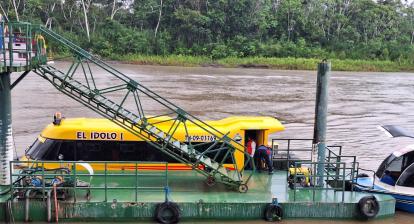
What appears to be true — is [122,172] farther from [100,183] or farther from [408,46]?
[408,46]

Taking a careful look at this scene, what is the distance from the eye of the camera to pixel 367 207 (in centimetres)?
1109

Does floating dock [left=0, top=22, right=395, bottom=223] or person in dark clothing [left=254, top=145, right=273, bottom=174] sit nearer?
floating dock [left=0, top=22, right=395, bottom=223]

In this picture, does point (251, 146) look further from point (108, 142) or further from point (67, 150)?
point (67, 150)

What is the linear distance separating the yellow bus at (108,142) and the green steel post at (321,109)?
1.19 metres

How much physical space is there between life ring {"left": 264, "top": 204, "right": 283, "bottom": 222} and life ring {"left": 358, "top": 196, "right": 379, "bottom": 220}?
1.93 metres

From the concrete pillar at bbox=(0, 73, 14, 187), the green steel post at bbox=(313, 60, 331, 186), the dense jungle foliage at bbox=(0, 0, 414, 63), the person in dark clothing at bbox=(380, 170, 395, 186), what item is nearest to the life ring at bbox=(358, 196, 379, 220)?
the green steel post at bbox=(313, 60, 331, 186)

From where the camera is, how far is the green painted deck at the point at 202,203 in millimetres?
10383

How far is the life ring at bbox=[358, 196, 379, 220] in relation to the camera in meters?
11.0

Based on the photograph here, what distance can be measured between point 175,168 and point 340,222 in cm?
433

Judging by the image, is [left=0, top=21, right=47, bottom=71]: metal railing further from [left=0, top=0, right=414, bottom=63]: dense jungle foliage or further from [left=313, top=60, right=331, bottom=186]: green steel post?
[left=0, top=0, right=414, bottom=63]: dense jungle foliage

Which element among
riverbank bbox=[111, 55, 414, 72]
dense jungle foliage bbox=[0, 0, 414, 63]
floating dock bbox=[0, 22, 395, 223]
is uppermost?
dense jungle foliage bbox=[0, 0, 414, 63]

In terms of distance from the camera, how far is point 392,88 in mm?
44594

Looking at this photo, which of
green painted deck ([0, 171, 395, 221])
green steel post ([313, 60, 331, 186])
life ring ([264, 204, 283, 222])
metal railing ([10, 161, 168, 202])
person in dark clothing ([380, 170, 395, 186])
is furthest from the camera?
person in dark clothing ([380, 170, 395, 186])

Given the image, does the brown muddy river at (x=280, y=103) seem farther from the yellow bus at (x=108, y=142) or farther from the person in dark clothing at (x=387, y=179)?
the yellow bus at (x=108, y=142)
